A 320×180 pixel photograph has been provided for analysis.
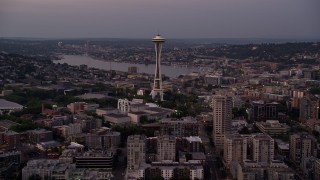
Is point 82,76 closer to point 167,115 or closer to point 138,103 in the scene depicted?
point 138,103

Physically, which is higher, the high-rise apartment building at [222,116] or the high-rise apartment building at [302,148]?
the high-rise apartment building at [222,116]

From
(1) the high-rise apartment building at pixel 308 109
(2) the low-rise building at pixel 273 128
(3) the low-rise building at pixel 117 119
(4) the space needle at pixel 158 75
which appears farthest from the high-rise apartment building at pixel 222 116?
(4) the space needle at pixel 158 75

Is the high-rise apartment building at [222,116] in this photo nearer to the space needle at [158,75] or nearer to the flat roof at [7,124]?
the flat roof at [7,124]

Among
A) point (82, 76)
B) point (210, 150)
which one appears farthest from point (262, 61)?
point (210, 150)

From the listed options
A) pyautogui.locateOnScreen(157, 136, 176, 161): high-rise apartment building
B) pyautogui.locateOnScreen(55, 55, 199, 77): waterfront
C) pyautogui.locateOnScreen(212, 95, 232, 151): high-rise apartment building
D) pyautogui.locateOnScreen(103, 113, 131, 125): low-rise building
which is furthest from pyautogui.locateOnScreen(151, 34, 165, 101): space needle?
pyautogui.locateOnScreen(55, 55, 199, 77): waterfront

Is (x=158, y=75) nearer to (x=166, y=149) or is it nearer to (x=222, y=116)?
(x=222, y=116)

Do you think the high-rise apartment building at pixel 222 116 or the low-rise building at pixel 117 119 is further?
the low-rise building at pixel 117 119
